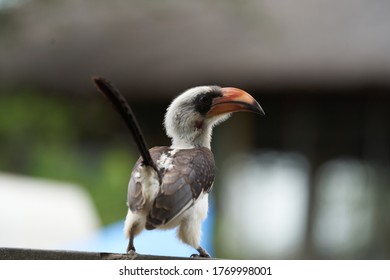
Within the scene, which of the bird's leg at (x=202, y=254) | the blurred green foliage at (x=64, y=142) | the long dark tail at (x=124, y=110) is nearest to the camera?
the long dark tail at (x=124, y=110)

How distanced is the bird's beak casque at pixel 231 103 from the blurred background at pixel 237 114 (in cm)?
86

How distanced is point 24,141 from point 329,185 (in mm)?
1068

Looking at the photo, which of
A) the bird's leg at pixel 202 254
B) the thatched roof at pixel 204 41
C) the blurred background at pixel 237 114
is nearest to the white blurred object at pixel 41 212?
the blurred background at pixel 237 114

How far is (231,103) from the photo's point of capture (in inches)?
29.2

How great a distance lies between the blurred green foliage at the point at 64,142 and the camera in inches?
75.6

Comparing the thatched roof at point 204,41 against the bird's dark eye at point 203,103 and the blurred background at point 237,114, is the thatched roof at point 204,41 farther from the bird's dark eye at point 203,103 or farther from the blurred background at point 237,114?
the bird's dark eye at point 203,103

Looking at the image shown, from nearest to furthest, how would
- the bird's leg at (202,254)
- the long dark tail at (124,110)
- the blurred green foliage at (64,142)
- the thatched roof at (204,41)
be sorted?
the long dark tail at (124,110), the bird's leg at (202,254), the blurred green foliage at (64,142), the thatched roof at (204,41)

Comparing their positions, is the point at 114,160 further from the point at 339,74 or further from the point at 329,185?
the point at 339,74

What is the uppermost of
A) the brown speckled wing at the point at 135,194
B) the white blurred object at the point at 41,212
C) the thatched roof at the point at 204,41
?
the thatched roof at the point at 204,41

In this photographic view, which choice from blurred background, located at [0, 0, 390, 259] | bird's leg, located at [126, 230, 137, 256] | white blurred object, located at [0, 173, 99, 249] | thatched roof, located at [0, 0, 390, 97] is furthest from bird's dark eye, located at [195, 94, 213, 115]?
thatched roof, located at [0, 0, 390, 97]

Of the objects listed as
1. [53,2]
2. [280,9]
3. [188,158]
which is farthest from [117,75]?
[188,158]

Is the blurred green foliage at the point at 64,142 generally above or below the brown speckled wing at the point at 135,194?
above

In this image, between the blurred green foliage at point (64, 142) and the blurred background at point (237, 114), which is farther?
the blurred background at point (237, 114)

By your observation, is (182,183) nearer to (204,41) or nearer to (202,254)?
(202,254)
